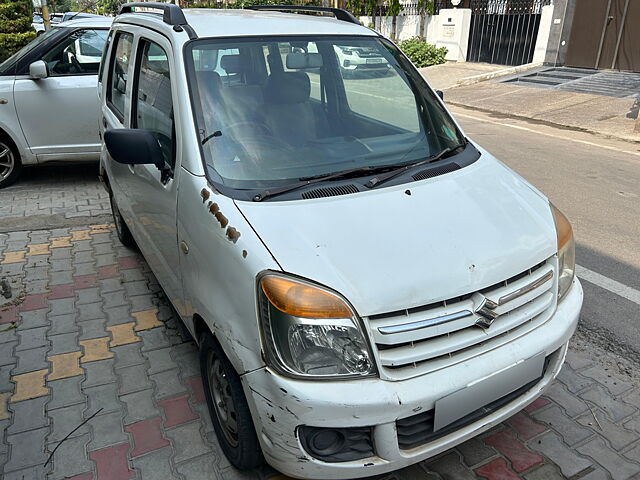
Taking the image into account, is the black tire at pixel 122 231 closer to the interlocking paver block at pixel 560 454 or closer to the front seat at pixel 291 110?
the front seat at pixel 291 110

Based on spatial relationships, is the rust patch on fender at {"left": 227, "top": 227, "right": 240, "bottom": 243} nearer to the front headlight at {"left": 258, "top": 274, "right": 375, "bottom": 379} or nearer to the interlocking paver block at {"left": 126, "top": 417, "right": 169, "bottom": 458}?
the front headlight at {"left": 258, "top": 274, "right": 375, "bottom": 379}

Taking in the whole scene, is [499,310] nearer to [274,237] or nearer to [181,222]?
[274,237]

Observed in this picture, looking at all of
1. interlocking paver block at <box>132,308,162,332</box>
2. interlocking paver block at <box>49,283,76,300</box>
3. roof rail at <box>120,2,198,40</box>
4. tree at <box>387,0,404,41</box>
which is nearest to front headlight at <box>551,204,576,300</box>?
roof rail at <box>120,2,198,40</box>

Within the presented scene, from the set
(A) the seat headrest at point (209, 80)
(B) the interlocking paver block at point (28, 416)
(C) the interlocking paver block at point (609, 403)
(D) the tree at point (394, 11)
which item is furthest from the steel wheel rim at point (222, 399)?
(D) the tree at point (394, 11)

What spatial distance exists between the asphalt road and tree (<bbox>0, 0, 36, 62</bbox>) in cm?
1130

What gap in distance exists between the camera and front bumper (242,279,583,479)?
5.92 ft

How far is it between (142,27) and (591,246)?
4.03 meters

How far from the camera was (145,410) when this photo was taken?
277 cm

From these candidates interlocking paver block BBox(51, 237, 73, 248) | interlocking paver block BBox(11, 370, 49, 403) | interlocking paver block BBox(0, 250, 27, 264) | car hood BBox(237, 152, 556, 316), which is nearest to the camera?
car hood BBox(237, 152, 556, 316)

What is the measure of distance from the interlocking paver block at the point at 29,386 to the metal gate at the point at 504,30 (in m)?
16.9

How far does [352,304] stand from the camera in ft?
6.04

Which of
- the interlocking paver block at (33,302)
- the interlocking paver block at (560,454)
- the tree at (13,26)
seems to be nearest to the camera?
the interlocking paver block at (560,454)

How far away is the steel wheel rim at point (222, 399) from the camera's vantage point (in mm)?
2279

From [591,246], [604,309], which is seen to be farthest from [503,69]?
[604,309]
